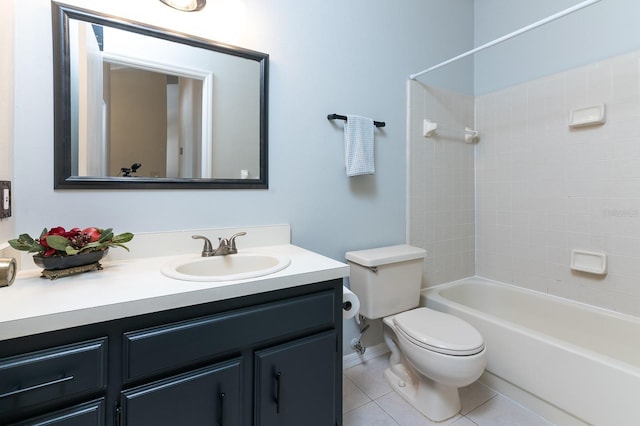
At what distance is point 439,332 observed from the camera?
4.64ft

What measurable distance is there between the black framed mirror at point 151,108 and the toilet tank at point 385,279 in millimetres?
707

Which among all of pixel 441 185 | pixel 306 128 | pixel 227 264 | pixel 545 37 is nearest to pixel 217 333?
pixel 227 264

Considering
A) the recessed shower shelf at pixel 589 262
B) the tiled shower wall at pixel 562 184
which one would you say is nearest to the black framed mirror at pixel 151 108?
the tiled shower wall at pixel 562 184

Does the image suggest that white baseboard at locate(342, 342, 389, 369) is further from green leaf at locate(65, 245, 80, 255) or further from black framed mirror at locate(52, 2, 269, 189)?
green leaf at locate(65, 245, 80, 255)

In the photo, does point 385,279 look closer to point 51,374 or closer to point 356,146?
point 356,146

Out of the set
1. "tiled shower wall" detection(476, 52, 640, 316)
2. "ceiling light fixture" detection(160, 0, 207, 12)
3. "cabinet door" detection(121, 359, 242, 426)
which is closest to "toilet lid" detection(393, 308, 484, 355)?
"cabinet door" detection(121, 359, 242, 426)

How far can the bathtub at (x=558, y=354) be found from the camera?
122 centimetres

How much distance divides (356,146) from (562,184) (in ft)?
4.50

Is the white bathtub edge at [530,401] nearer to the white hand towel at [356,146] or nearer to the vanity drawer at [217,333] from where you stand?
the vanity drawer at [217,333]

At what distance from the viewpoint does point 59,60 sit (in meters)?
1.09

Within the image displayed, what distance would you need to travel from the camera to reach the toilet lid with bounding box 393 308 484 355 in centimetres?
131

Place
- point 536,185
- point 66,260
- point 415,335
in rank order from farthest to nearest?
point 536,185
point 415,335
point 66,260

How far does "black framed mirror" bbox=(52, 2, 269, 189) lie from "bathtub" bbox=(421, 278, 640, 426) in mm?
1489

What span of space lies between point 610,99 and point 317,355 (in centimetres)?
211
